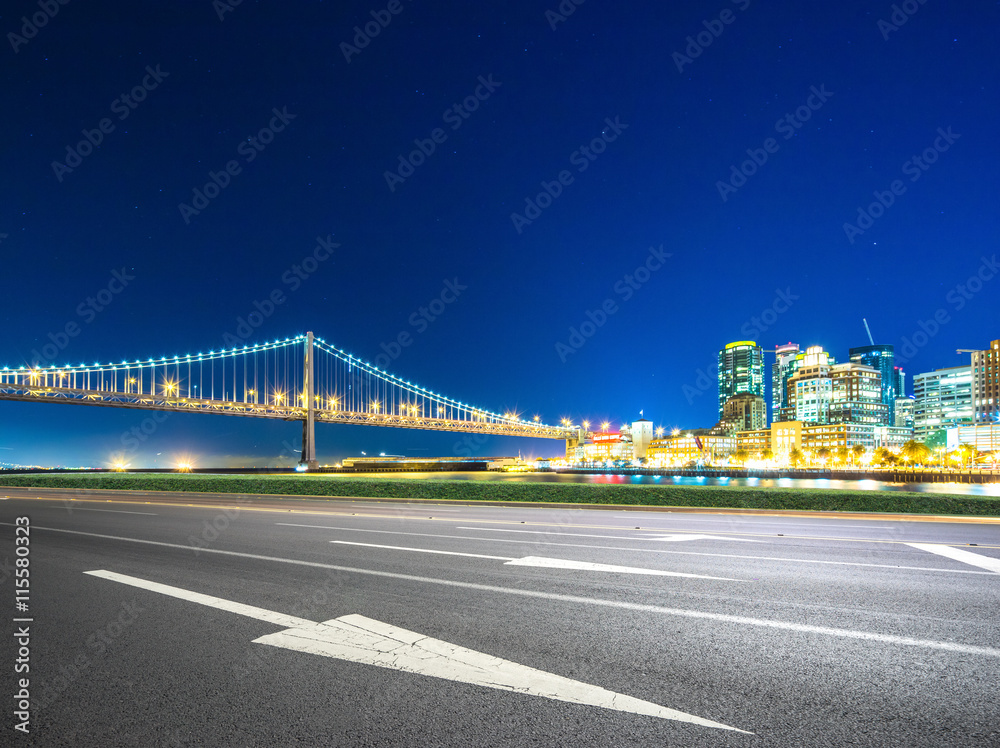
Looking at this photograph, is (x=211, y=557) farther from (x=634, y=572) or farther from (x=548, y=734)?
(x=548, y=734)

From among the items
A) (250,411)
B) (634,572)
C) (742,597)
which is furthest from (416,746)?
(250,411)

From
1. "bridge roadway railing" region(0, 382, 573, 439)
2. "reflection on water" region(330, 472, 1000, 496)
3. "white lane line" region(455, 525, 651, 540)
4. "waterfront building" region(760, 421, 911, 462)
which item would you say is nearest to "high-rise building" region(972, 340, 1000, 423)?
"waterfront building" region(760, 421, 911, 462)

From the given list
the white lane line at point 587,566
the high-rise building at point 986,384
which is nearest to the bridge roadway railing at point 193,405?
the white lane line at point 587,566

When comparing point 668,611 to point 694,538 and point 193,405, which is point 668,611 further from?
point 193,405

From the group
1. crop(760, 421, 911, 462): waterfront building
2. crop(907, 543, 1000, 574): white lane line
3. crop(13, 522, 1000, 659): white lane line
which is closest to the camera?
Result: crop(13, 522, 1000, 659): white lane line

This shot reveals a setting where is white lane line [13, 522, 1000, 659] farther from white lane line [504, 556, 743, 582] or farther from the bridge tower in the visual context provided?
the bridge tower
